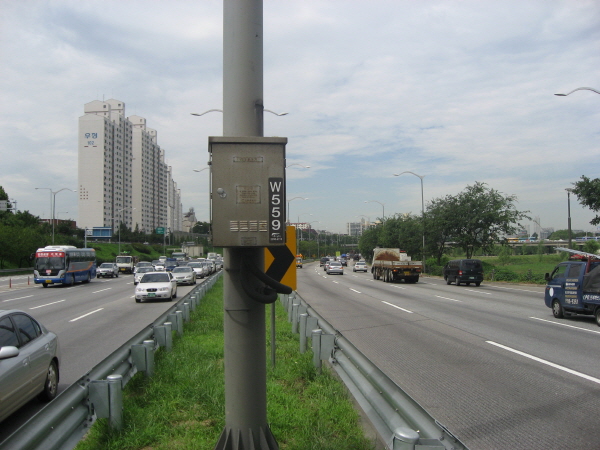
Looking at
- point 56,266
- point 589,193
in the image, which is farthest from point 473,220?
point 56,266

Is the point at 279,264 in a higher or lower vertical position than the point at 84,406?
higher

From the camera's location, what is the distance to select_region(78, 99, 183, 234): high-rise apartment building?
442 feet

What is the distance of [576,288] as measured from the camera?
15.3 metres

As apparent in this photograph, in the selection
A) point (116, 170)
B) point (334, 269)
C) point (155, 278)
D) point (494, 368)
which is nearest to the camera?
point (494, 368)

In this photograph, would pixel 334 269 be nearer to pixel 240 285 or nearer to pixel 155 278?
pixel 155 278

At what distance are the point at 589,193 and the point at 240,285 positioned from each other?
91.5 ft

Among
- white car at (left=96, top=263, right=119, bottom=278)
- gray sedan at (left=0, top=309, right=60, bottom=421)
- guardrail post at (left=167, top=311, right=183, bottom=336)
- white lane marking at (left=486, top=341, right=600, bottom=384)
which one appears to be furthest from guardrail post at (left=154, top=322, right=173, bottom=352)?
white car at (left=96, top=263, right=119, bottom=278)

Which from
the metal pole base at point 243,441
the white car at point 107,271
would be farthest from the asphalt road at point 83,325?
the white car at point 107,271

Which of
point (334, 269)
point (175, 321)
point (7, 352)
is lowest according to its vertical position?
point (334, 269)

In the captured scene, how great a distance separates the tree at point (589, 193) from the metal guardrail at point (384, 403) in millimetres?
23980

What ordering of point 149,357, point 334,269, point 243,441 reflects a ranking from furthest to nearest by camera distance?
point 334,269 → point 149,357 → point 243,441

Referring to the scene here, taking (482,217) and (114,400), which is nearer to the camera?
(114,400)

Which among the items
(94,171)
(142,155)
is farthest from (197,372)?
(142,155)

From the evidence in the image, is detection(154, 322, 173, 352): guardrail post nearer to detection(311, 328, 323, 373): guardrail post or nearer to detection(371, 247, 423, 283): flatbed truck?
detection(311, 328, 323, 373): guardrail post
